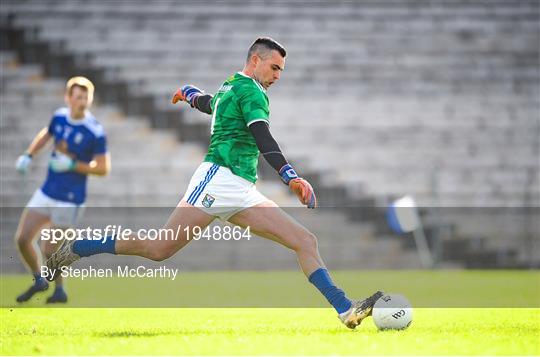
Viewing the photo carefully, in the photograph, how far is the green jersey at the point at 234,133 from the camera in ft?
22.0

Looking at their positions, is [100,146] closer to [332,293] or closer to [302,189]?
[332,293]

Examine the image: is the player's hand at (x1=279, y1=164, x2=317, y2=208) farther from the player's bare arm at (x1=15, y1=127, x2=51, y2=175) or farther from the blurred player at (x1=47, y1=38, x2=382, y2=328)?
the player's bare arm at (x1=15, y1=127, x2=51, y2=175)

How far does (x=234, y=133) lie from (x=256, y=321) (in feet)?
5.59

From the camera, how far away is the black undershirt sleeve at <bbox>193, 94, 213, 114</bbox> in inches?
294

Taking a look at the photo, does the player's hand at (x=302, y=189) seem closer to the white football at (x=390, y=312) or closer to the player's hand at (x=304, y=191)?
the player's hand at (x=304, y=191)

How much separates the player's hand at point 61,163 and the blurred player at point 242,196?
302 cm

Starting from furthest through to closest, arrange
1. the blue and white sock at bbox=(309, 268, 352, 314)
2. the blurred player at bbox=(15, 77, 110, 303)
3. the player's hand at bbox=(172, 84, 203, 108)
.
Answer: the blurred player at bbox=(15, 77, 110, 303), the player's hand at bbox=(172, 84, 203, 108), the blue and white sock at bbox=(309, 268, 352, 314)

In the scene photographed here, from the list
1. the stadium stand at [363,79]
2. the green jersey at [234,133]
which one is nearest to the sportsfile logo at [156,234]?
the green jersey at [234,133]

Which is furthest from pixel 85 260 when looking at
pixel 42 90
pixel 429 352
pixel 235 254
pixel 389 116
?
pixel 429 352

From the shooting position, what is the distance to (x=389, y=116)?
766 inches

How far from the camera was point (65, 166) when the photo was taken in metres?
9.81

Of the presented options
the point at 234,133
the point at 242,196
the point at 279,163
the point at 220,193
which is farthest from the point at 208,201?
the point at 279,163

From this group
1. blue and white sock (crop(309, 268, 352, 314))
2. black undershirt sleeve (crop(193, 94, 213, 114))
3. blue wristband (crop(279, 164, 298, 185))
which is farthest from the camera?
black undershirt sleeve (crop(193, 94, 213, 114))

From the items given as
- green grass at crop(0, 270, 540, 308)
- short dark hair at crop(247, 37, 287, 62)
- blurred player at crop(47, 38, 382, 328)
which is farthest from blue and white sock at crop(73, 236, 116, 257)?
green grass at crop(0, 270, 540, 308)
